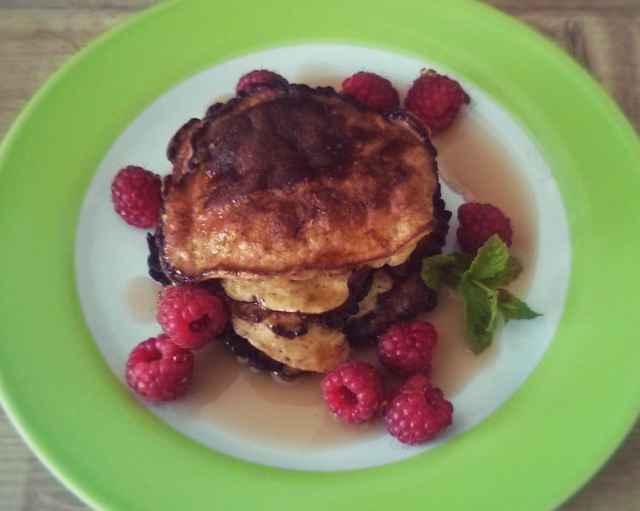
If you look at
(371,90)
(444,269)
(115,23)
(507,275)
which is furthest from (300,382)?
(115,23)

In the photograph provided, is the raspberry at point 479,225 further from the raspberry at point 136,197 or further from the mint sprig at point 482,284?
the raspberry at point 136,197

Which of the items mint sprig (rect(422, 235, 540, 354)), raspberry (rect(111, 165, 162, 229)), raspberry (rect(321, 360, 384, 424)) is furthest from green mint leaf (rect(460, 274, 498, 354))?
raspberry (rect(111, 165, 162, 229))

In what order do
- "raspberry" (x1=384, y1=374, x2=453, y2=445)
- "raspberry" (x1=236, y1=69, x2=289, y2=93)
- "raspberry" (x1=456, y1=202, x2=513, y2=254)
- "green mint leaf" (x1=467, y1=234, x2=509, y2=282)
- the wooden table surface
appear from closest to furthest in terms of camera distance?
1. "raspberry" (x1=384, y1=374, x2=453, y2=445)
2. "green mint leaf" (x1=467, y1=234, x2=509, y2=282)
3. "raspberry" (x1=456, y1=202, x2=513, y2=254)
4. "raspberry" (x1=236, y1=69, x2=289, y2=93)
5. the wooden table surface

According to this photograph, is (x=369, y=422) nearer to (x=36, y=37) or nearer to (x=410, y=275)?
(x=410, y=275)

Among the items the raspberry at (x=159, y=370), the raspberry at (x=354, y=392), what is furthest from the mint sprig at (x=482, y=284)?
the raspberry at (x=159, y=370)

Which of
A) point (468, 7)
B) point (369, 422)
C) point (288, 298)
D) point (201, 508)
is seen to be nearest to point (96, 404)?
point (201, 508)

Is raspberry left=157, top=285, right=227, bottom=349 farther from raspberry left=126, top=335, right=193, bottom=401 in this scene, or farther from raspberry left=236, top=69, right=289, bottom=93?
raspberry left=236, top=69, right=289, bottom=93

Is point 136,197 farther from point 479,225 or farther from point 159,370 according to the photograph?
point 479,225
